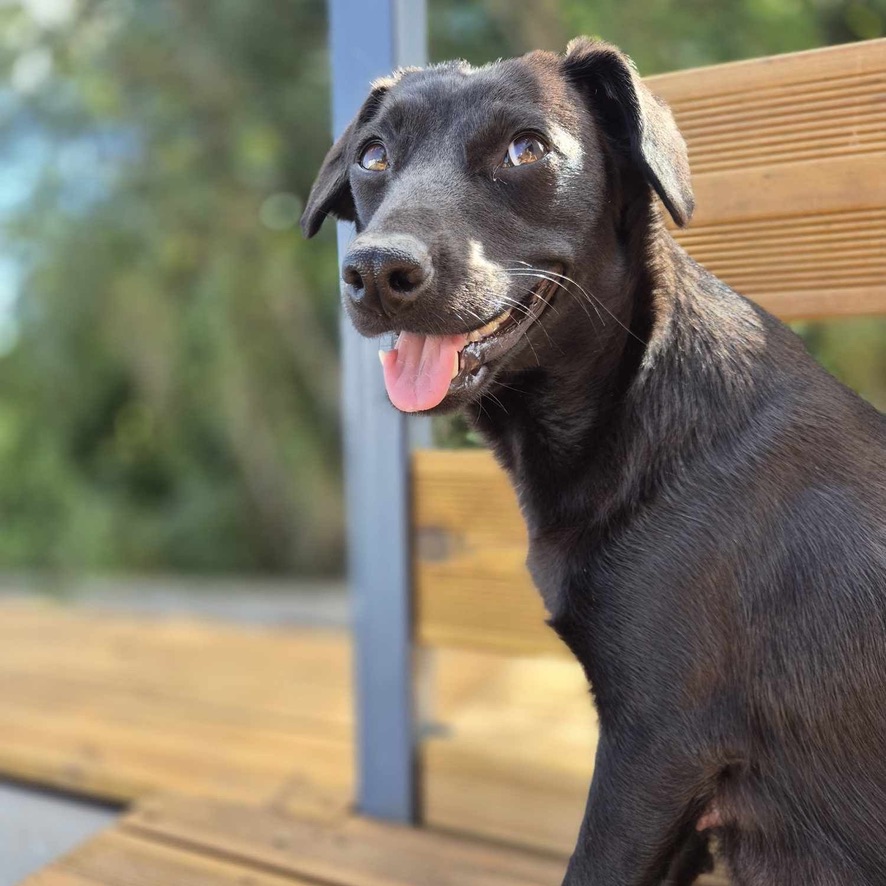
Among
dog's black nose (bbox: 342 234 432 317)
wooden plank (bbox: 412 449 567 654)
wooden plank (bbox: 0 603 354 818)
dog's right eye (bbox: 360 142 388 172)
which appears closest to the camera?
dog's black nose (bbox: 342 234 432 317)

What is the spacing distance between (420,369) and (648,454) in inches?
11.2

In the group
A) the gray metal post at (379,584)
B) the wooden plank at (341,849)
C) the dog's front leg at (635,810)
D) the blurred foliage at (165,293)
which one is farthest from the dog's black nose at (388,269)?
the blurred foliage at (165,293)

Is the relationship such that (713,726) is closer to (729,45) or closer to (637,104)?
(637,104)

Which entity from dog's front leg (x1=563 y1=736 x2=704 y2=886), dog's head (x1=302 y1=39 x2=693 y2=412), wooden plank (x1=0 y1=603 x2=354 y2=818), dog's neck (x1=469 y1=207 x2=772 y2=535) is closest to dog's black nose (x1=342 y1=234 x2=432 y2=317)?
dog's head (x1=302 y1=39 x2=693 y2=412)

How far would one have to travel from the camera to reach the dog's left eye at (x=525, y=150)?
1.04m

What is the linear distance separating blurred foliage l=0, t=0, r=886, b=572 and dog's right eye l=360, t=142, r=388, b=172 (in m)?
2.64

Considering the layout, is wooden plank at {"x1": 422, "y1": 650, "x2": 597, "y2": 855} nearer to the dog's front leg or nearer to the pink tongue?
the dog's front leg

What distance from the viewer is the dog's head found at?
96cm

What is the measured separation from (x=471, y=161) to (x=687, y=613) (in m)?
0.57

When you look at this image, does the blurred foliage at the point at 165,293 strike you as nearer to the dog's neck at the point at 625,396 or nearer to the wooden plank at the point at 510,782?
the wooden plank at the point at 510,782

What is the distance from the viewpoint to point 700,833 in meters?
1.07

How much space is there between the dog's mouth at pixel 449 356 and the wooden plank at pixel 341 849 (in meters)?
1.02

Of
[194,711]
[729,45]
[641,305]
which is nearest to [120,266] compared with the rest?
[194,711]

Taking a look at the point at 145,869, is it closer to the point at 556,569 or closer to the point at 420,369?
the point at 556,569
